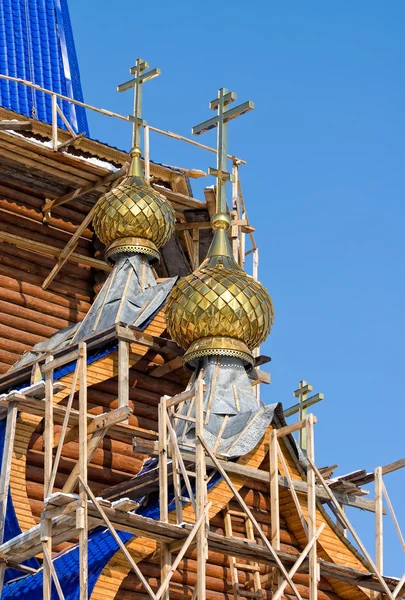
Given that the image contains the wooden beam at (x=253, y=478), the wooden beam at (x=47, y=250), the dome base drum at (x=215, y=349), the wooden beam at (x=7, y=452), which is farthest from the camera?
the wooden beam at (x=47, y=250)

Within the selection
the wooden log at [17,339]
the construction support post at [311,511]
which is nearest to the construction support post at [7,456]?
the construction support post at [311,511]

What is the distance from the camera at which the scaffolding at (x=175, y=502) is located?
16969mm

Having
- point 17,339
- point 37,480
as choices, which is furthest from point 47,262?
point 37,480

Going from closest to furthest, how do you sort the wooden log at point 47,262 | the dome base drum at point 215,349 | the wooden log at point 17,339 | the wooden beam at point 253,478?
the wooden beam at point 253,478 → the dome base drum at point 215,349 → the wooden log at point 17,339 → the wooden log at point 47,262

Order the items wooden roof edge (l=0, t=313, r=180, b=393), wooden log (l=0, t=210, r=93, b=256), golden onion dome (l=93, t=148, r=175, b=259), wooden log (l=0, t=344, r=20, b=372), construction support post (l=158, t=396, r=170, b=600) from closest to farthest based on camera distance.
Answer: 1. construction support post (l=158, t=396, r=170, b=600)
2. wooden roof edge (l=0, t=313, r=180, b=393)
3. wooden log (l=0, t=344, r=20, b=372)
4. golden onion dome (l=93, t=148, r=175, b=259)
5. wooden log (l=0, t=210, r=93, b=256)

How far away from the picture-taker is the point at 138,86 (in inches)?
947

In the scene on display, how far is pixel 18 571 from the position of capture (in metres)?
18.4

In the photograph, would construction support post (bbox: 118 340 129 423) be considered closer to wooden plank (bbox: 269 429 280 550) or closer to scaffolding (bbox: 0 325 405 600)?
scaffolding (bbox: 0 325 405 600)

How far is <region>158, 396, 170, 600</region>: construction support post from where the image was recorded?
17.4 m

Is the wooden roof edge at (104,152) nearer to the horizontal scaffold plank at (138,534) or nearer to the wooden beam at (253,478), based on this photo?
the wooden beam at (253,478)

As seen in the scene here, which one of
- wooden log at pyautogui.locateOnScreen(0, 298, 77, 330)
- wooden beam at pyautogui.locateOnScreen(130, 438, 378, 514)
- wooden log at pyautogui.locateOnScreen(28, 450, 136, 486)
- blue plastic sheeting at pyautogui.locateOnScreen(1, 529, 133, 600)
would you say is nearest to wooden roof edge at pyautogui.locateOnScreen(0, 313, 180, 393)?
wooden log at pyautogui.locateOnScreen(28, 450, 136, 486)

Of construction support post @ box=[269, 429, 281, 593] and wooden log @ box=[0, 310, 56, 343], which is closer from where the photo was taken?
construction support post @ box=[269, 429, 281, 593]

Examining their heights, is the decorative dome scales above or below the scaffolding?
above

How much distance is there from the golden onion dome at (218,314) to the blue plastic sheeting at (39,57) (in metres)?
7.55
